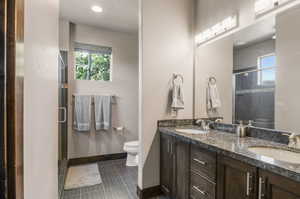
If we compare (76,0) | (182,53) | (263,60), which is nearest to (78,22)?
(76,0)

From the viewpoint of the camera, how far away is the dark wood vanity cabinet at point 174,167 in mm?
1694

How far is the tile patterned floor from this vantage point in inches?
83.6

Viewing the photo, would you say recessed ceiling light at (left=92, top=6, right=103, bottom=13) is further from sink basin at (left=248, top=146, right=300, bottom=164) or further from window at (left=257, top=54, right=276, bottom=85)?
sink basin at (left=248, top=146, right=300, bottom=164)

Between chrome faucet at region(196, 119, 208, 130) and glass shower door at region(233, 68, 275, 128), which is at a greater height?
glass shower door at region(233, 68, 275, 128)

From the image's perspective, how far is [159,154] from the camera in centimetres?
221

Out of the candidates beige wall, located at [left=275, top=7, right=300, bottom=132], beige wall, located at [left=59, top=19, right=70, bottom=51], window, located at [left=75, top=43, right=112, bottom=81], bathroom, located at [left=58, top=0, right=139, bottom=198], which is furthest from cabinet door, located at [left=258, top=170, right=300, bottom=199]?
beige wall, located at [left=59, top=19, right=70, bottom=51]

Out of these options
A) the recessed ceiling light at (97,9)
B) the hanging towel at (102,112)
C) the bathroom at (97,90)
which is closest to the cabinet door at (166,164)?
the bathroom at (97,90)

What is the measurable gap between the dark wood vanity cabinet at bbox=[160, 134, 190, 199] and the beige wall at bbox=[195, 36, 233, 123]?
2.34ft

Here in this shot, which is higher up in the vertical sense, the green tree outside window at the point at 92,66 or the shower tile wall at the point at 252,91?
the green tree outside window at the point at 92,66

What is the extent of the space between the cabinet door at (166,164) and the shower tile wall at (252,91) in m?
0.85

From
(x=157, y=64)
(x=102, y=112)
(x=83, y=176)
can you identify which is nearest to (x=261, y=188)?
(x=157, y=64)

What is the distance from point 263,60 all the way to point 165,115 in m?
1.26

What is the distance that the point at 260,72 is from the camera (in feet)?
5.41

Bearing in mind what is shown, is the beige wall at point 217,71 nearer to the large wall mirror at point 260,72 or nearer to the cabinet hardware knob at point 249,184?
the large wall mirror at point 260,72
